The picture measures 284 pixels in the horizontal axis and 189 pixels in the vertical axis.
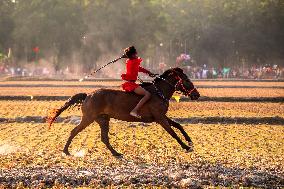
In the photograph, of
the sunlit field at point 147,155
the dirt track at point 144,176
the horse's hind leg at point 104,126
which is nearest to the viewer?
the dirt track at point 144,176

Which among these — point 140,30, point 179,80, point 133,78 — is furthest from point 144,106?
point 140,30

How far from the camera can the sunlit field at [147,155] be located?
9.61 meters

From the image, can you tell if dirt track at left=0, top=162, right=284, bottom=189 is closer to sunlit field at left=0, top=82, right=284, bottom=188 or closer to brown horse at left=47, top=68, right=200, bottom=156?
sunlit field at left=0, top=82, right=284, bottom=188

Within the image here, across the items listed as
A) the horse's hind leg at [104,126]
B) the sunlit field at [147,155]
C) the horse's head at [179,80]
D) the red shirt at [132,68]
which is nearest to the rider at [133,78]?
the red shirt at [132,68]

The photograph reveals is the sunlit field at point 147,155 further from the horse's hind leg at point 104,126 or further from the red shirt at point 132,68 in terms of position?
the red shirt at point 132,68

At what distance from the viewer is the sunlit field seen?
9.61 meters

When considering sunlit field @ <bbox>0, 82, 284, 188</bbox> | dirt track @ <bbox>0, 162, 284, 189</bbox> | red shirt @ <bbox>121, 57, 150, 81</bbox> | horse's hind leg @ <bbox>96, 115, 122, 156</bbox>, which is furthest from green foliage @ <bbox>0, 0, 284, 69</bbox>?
dirt track @ <bbox>0, 162, 284, 189</bbox>

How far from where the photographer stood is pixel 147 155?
12.4 m

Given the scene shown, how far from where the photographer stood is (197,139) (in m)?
15.3

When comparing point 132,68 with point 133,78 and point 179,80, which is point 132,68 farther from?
point 179,80

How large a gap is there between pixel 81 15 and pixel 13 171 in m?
76.1

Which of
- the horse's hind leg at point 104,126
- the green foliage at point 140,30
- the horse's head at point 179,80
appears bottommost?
the horse's hind leg at point 104,126

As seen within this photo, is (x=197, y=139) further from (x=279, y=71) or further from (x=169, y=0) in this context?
(x=169, y=0)

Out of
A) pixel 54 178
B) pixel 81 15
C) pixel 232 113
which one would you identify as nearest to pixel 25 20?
pixel 81 15
